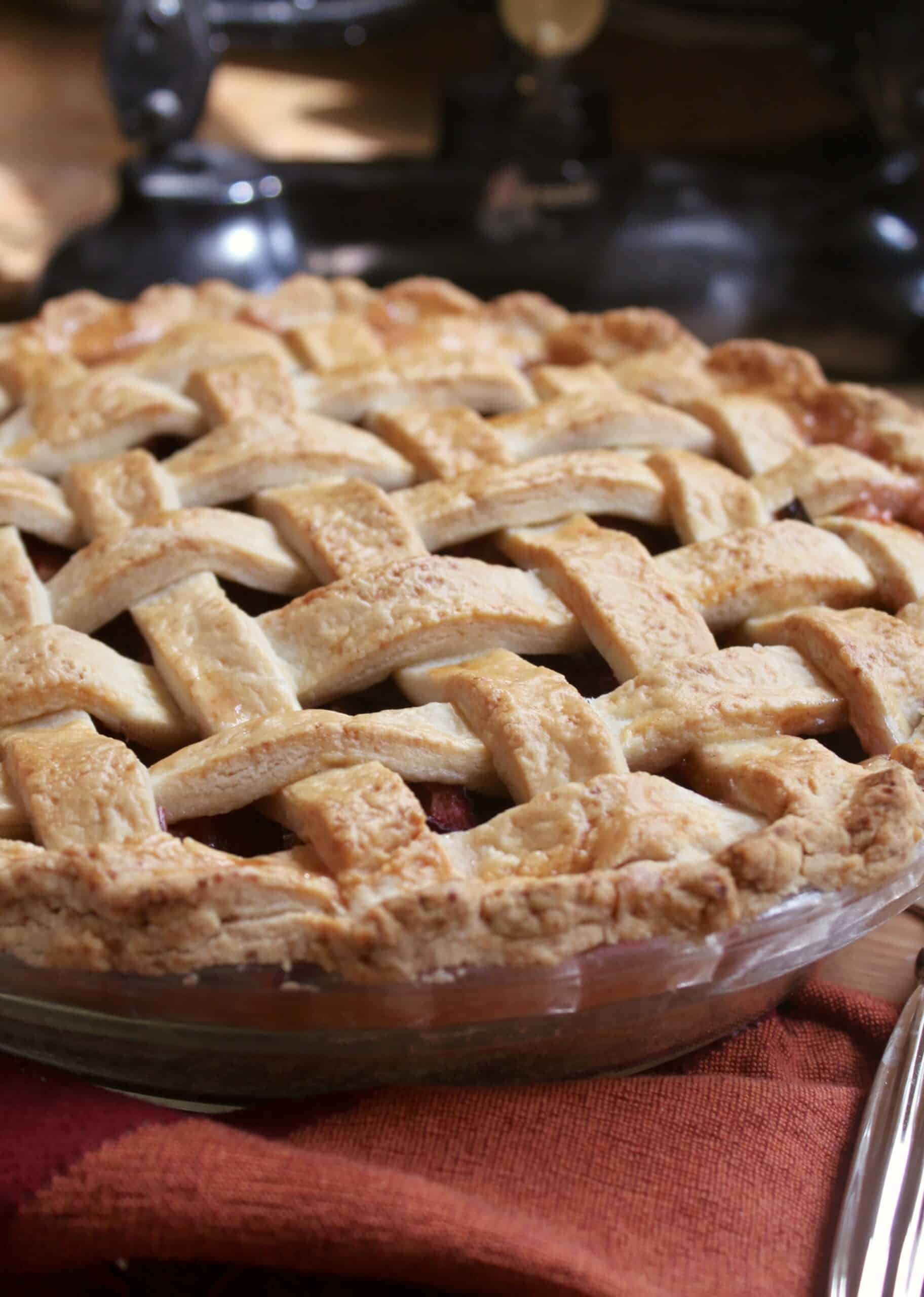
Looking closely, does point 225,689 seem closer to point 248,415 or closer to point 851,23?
point 248,415

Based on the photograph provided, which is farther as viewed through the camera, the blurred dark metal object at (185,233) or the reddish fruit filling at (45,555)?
the blurred dark metal object at (185,233)

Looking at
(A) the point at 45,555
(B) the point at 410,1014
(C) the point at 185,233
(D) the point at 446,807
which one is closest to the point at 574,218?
(C) the point at 185,233

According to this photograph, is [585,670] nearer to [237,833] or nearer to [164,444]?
[237,833]

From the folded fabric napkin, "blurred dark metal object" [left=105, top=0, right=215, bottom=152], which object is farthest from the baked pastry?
"blurred dark metal object" [left=105, top=0, right=215, bottom=152]

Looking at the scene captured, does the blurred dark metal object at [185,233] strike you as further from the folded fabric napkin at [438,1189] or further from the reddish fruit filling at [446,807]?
the folded fabric napkin at [438,1189]

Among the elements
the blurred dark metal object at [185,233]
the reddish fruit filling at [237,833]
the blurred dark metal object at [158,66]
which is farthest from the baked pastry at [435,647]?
the blurred dark metal object at [158,66]

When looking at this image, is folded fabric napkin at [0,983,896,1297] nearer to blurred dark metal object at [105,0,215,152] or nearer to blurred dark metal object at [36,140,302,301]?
blurred dark metal object at [36,140,302,301]
